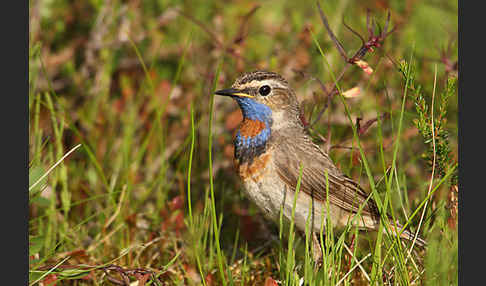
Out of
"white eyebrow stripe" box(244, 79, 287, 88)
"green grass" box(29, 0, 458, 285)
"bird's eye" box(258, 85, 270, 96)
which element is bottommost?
"green grass" box(29, 0, 458, 285)

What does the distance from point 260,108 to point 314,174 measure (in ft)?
2.05

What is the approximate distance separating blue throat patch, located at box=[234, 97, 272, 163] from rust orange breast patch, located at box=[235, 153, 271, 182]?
0.05 metres

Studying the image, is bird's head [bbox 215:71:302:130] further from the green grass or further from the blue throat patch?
the green grass

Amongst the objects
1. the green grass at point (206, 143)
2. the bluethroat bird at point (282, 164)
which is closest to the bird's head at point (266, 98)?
the bluethroat bird at point (282, 164)

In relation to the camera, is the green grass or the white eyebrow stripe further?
the white eyebrow stripe

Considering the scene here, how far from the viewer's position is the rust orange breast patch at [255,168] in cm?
427

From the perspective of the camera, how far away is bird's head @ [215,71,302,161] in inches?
171

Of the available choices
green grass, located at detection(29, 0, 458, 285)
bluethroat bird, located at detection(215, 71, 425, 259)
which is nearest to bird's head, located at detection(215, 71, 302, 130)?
bluethroat bird, located at detection(215, 71, 425, 259)

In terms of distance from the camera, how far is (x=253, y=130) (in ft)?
14.5

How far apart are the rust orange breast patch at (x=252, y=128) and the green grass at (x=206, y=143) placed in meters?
0.45

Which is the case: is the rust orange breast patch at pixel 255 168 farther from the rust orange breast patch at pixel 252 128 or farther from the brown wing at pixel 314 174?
the rust orange breast patch at pixel 252 128

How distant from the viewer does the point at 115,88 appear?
21.9 ft

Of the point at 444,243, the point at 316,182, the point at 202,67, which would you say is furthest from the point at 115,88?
the point at 444,243

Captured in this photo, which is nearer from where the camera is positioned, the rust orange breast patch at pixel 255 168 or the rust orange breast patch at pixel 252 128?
the rust orange breast patch at pixel 255 168
